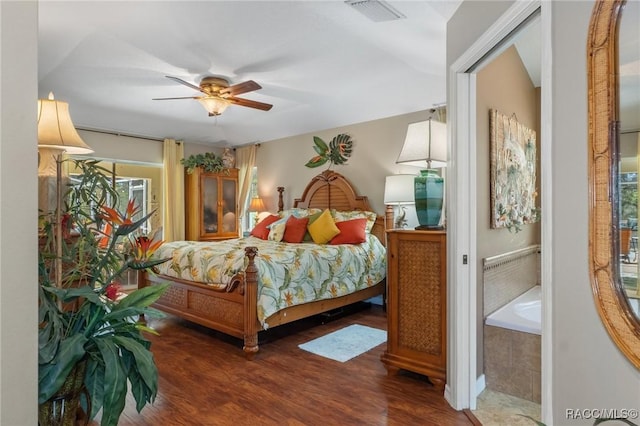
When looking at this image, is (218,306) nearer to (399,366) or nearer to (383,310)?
(399,366)

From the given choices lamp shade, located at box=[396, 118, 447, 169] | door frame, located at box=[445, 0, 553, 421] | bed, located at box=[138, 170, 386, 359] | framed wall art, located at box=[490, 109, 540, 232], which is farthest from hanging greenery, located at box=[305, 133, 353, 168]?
door frame, located at box=[445, 0, 553, 421]

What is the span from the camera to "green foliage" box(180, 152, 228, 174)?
5.76 m

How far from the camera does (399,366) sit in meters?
2.54

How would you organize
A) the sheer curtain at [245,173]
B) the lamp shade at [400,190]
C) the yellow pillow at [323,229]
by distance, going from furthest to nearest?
the sheer curtain at [245,173]
the yellow pillow at [323,229]
the lamp shade at [400,190]

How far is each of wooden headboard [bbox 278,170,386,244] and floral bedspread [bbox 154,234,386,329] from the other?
0.66 meters

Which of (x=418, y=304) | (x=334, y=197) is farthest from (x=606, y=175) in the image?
(x=334, y=197)

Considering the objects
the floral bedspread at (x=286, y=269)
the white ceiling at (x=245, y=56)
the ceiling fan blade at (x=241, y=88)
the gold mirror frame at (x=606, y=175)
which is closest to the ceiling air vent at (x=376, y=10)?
the white ceiling at (x=245, y=56)

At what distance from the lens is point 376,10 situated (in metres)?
2.29

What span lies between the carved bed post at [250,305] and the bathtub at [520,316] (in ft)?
5.71

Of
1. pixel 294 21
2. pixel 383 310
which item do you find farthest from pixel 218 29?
pixel 383 310

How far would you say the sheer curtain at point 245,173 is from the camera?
6395 millimetres

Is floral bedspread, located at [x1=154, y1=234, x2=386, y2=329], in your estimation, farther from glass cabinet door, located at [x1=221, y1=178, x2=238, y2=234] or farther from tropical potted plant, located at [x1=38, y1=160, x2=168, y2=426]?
glass cabinet door, located at [x1=221, y1=178, x2=238, y2=234]

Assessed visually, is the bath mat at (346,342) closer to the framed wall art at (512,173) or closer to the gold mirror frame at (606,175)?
the framed wall art at (512,173)

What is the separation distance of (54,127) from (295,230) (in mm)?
3117
